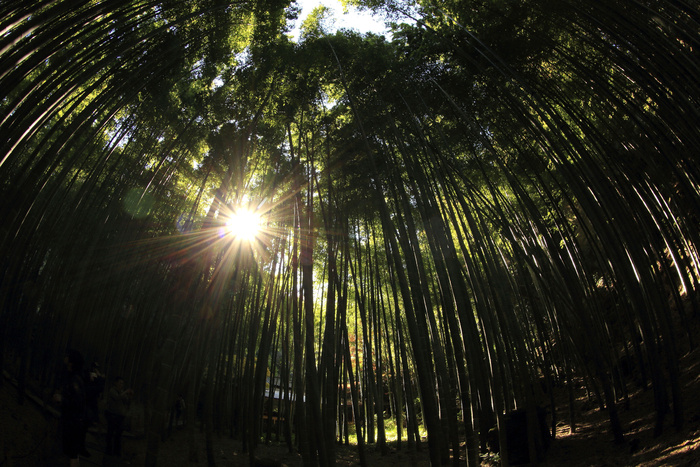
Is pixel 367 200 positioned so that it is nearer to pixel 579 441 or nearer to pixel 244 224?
pixel 244 224

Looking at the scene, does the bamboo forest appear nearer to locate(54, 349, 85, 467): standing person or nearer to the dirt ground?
the dirt ground

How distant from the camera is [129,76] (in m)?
2.86

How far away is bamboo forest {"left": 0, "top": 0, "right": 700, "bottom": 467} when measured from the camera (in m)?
2.39

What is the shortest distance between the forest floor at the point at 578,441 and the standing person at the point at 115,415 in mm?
111

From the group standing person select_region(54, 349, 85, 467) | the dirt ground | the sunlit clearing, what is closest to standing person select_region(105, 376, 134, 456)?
the dirt ground

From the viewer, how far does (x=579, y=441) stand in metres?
3.52

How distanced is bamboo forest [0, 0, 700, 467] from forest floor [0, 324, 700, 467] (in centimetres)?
4

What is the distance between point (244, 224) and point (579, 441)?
4262mm

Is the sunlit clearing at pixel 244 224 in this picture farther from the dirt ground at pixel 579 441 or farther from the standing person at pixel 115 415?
the dirt ground at pixel 579 441

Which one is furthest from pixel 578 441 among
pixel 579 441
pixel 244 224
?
pixel 244 224

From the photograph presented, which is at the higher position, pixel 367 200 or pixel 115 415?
pixel 367 200

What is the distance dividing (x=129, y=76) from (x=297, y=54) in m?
1.64

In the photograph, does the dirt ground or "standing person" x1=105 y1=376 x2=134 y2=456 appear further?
"standing person" x1=105 y1=376 x2=134 y2=456

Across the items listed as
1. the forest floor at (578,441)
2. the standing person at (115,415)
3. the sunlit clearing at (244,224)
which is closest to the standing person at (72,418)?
the forest floor at (578,441)
